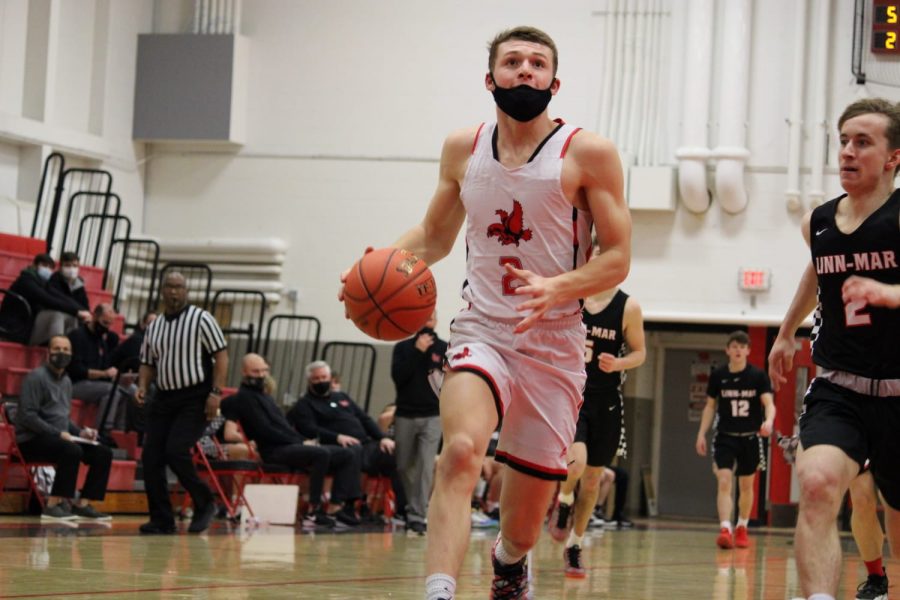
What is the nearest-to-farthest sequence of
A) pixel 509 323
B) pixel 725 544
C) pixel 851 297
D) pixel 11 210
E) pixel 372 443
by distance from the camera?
pixel 851 297, pixel 509 323, pixel 725 544, pixel 372 443, pixel 11 210

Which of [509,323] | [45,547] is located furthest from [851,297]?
[45,547]

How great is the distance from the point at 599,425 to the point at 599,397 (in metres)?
0.19

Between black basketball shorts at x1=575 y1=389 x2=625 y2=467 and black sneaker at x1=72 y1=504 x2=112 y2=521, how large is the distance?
4651 millimetres

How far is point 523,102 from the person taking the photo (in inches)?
187

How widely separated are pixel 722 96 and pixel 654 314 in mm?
2907

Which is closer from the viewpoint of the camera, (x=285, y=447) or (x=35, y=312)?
(x=285, y=447)

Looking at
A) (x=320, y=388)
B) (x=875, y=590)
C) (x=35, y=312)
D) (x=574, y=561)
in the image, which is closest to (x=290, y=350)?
(x=320, y=388)

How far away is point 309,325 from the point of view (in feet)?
60.1

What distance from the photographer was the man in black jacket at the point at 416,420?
39.6 ft

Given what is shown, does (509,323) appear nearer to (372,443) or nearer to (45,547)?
(45,547)

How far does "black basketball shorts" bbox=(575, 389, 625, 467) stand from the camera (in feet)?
28.7

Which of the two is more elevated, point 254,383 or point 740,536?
point 254,383

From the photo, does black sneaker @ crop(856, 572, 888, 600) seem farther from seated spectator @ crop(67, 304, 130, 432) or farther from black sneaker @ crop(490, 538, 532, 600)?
seated spectator @ crop(67, 304, 130, 432)

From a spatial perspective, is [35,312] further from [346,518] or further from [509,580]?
[509,580]
